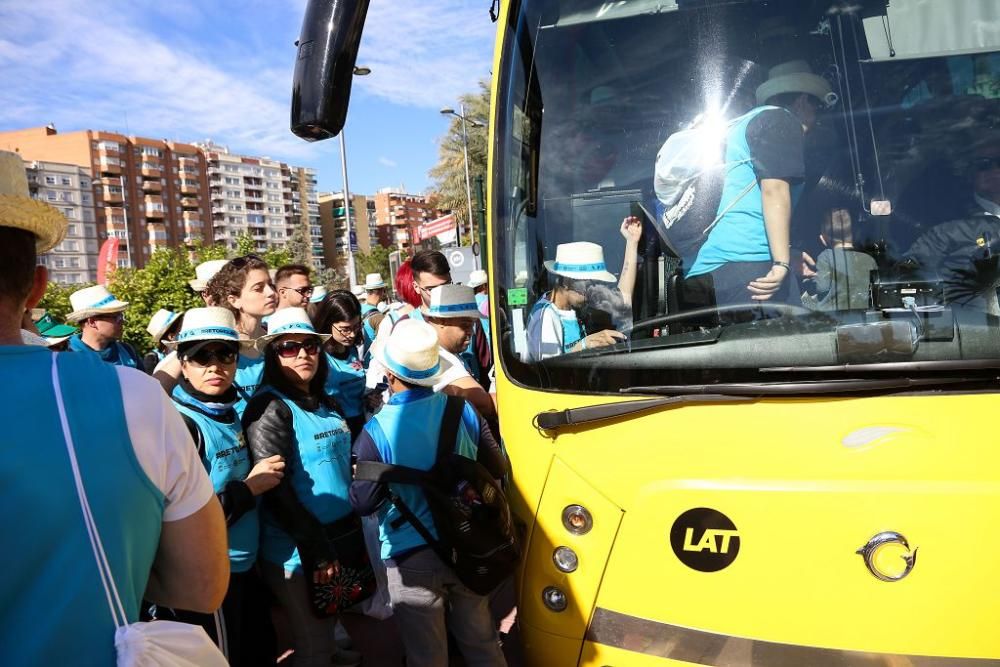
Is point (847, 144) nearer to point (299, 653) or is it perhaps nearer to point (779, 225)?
point (779, 225)

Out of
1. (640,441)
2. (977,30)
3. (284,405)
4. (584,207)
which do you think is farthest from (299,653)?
(977,30)

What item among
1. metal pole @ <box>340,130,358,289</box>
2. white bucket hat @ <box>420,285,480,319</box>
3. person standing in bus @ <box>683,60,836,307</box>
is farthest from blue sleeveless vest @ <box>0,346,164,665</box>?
metal pole @ <box>340,130,358,289</box>

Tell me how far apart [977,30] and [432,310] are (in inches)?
106

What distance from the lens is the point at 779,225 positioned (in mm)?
2545

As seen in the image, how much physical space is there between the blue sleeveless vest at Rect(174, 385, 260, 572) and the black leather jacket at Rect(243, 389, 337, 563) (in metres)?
0.05

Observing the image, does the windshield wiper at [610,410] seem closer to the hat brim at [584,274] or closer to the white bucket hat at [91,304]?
the hat brim at [584,274]

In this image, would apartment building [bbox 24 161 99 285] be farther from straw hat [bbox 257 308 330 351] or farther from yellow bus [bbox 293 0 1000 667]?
yellow bus [bbox 293 0 1000 667]

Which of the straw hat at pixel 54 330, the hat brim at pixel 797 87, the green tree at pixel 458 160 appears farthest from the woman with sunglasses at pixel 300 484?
the green tree at pixel 458 160

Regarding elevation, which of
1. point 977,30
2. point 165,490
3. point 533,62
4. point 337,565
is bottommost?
point 337,565

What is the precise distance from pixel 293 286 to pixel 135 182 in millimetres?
121796

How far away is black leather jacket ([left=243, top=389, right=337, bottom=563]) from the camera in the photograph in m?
2.98

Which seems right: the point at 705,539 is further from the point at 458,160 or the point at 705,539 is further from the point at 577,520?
the point at 458,160

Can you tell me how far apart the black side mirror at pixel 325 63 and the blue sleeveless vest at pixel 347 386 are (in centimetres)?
203

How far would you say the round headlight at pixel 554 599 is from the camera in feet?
8.57
